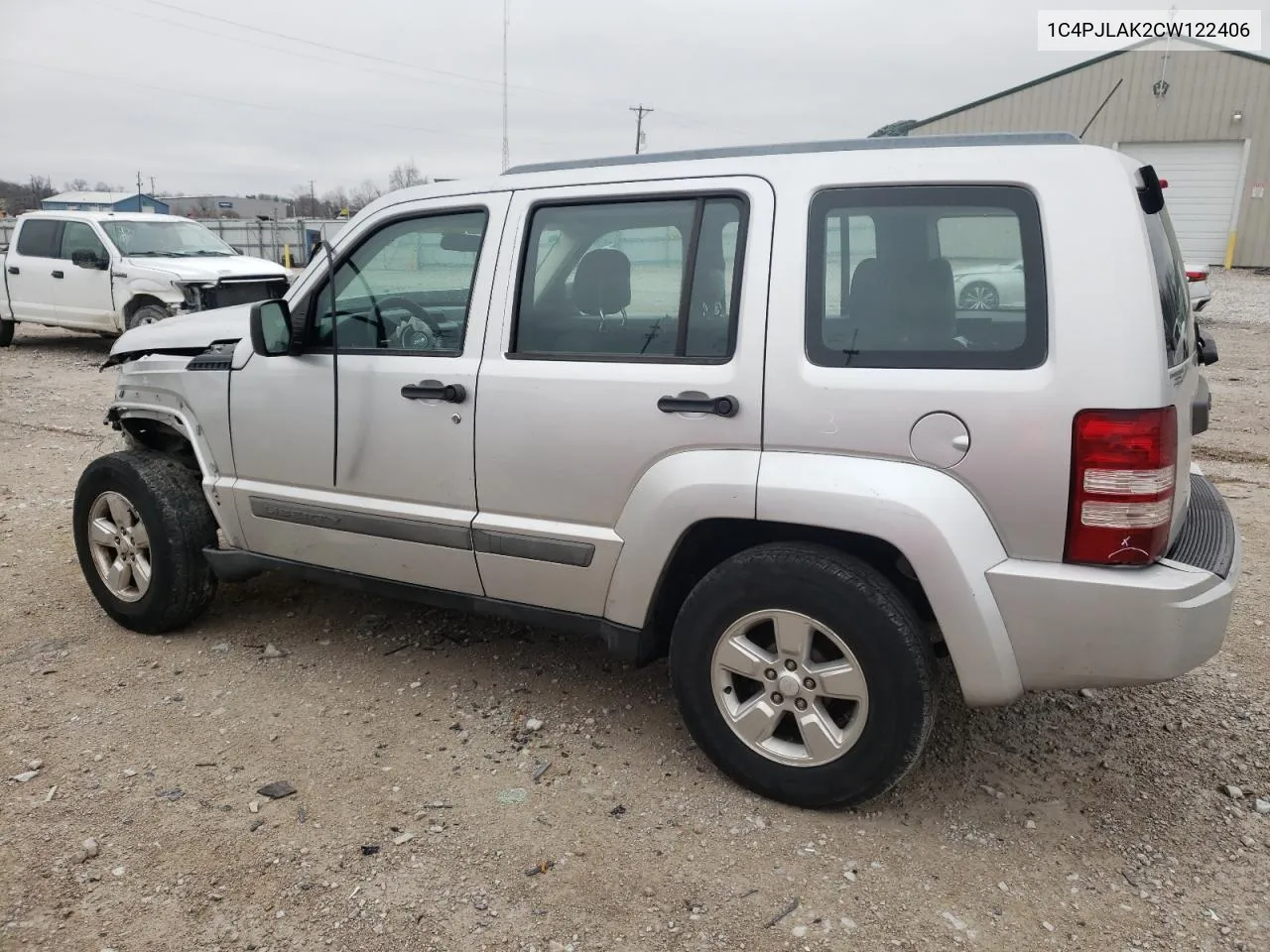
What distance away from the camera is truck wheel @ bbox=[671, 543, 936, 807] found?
9.04 feet

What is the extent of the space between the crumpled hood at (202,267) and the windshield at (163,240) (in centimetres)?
27

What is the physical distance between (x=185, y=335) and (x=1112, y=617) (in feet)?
12.2

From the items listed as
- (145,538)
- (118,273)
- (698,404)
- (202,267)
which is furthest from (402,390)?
(118,273)

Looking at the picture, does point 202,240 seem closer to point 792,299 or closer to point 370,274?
point 370,274

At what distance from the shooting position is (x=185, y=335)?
4.25m

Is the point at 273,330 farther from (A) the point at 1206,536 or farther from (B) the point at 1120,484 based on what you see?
(A) the point at 1206,536

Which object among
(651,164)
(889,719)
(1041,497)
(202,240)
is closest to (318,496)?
(651,164)

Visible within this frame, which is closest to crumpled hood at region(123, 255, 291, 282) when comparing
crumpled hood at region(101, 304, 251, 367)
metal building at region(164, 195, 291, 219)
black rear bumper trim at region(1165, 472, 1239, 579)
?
crumpled hood at region(101, 304, 251, 367)

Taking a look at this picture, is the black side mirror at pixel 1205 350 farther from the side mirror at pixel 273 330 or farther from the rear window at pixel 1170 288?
the side mirror at pixel 273 330

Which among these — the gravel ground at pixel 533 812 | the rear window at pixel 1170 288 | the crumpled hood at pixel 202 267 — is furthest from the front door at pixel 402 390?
the crumpled hood at pixel 202 267

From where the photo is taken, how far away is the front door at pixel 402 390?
3.38 m

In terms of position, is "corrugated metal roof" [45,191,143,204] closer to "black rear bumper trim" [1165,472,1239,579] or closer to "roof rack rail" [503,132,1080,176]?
"roof rack rail" [503,132,1080,176]

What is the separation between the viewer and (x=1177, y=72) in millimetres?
23531

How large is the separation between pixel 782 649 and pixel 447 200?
1938 millimetres
